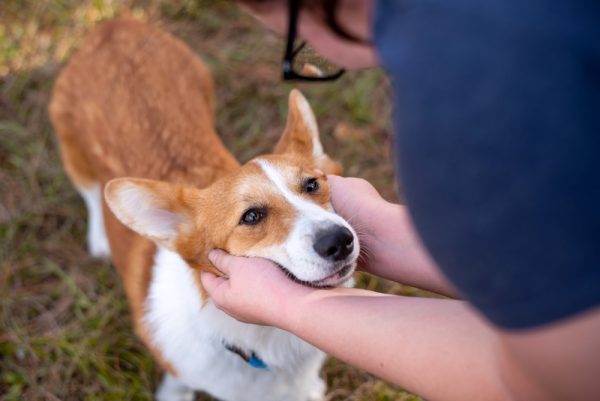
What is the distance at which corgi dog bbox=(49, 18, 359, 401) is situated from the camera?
2309mm

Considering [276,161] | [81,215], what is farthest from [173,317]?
[81,215]

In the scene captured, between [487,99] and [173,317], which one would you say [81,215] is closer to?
[173,317]

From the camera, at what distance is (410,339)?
1.69 metres

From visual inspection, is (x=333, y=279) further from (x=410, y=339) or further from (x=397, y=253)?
(x=410, y=339)

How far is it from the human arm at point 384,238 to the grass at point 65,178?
101cm

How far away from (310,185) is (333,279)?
0.49 meters

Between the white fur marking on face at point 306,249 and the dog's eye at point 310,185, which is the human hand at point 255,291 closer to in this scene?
the white fur marking on face at point 306,249

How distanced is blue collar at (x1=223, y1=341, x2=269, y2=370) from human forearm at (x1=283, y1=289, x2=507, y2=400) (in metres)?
0.67

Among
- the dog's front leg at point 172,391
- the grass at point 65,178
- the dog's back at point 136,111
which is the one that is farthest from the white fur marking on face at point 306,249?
the grass at point 65,178

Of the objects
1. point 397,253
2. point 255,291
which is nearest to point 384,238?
point 397,253

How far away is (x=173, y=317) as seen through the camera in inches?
105

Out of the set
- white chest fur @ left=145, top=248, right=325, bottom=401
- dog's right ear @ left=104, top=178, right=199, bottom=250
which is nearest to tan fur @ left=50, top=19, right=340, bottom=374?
dog's right ear @ left=104, top=178, right=199, bottom=250

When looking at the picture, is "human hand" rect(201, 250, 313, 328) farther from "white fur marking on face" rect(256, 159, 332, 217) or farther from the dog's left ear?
the dog's left ear

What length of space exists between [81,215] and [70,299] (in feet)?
2.08
